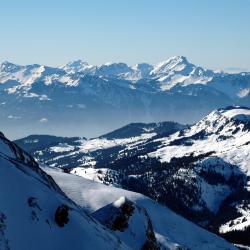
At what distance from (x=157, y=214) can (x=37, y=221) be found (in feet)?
298

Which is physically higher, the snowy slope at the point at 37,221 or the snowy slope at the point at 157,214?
the snowy slope at the point at 37,221

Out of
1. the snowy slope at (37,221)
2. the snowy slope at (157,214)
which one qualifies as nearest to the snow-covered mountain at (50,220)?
the snowy slope at (37,221)

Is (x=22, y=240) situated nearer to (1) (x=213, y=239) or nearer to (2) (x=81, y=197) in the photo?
(2) (x=81, y=197)

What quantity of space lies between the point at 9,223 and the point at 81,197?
68.1 meters

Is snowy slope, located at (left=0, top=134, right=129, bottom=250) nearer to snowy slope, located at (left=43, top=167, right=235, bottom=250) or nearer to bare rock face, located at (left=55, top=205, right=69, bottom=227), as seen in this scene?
bare rock face, located at (left=55, top=205, right=69, bottom=227)

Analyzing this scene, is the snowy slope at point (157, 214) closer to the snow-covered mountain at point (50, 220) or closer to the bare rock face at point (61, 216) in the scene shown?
the snow-covered mountain at point (50, 220)

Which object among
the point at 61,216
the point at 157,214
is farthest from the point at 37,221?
the point at 157,214

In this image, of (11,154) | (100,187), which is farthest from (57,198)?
(100,187)

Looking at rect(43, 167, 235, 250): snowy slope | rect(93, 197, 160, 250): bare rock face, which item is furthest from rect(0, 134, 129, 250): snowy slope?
rect(43, 167, 235, 250): snowy slope

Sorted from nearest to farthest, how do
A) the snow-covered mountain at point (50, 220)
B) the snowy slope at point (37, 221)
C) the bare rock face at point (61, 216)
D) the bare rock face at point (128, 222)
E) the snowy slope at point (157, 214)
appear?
the snowy slope at point (37, 221)
the snow-covered mountain at point (50, 220)
the bare rock face at point (61, 216)
the bare rock face at point (128, 222)
the snowy slope at point (157, 214)

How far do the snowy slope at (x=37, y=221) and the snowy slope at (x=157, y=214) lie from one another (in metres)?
52.8

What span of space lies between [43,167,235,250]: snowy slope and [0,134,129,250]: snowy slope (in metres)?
52.8

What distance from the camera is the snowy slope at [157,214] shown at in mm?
128050

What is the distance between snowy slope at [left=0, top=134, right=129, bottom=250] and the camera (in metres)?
57.7
